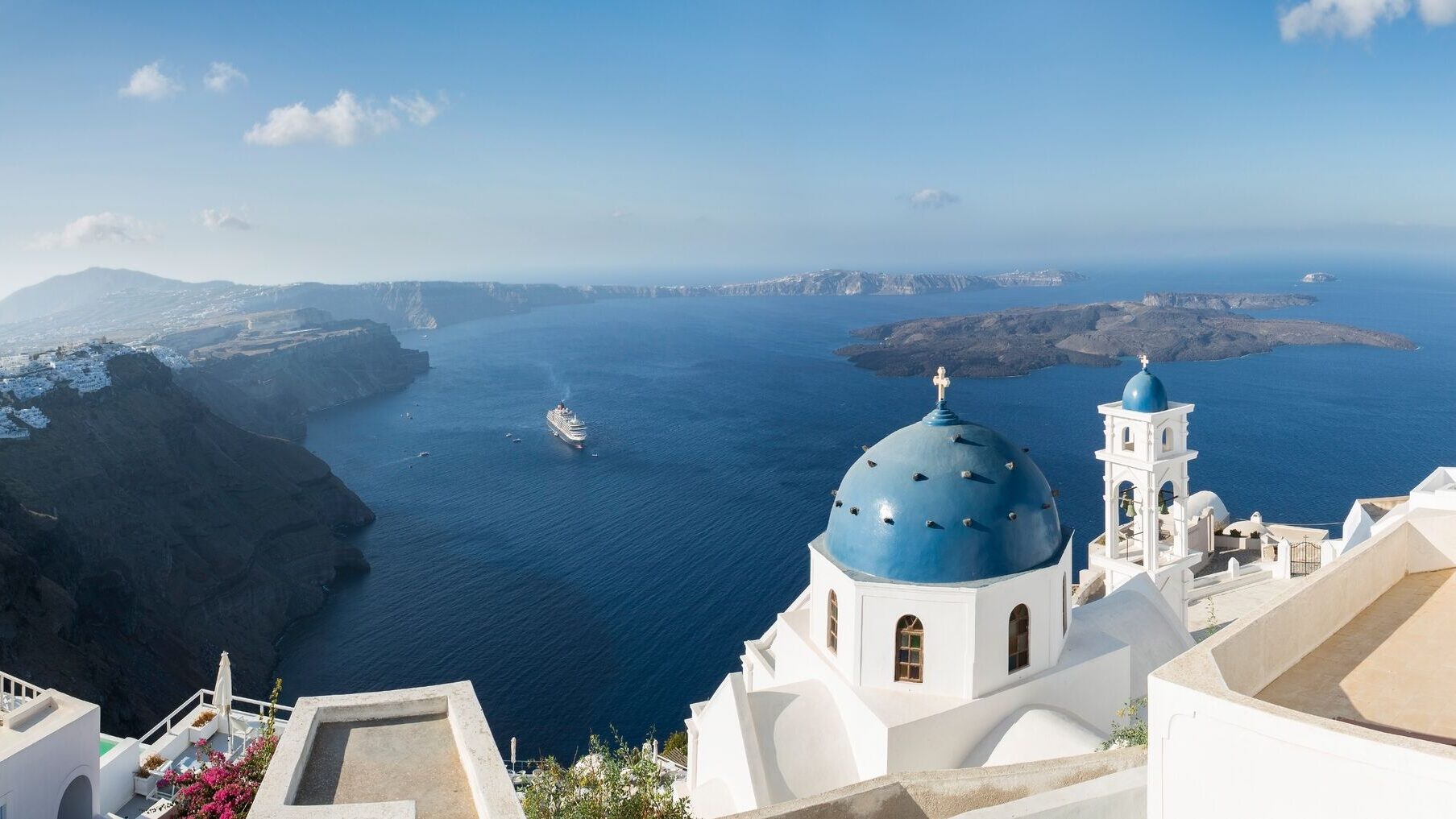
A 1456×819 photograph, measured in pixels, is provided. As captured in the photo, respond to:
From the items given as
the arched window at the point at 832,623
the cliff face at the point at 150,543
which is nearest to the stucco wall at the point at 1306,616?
the arched window at the point at 832,623

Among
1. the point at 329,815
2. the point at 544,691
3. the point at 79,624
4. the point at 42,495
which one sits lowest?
the point at 544,691

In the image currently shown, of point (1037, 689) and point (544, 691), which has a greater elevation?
point (1037, 689)

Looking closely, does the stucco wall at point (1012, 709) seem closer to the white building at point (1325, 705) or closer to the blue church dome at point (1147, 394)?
the white building at point (1325, 705)

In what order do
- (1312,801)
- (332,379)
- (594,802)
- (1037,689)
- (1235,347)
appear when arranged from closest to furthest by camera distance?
1. (1312,801)
2. (594,802)
3. (1037,689)
4. (332,379)
5. (1235,347)

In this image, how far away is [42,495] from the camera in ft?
123

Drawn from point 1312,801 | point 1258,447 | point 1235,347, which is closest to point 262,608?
point 1312,801

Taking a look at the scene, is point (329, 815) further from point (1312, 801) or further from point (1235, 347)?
point (1235, 347)

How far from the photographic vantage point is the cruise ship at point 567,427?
7062cm

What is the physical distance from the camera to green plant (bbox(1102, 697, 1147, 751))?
30.7ft

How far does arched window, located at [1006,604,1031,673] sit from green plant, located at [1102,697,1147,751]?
1.51 m

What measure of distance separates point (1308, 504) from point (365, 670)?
167 ft

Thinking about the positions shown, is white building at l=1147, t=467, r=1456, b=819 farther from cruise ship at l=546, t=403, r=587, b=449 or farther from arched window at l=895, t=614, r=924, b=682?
cruise ship at l=546, t=403, r=587, b=449

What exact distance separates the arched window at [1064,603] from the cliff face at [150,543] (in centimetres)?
3131

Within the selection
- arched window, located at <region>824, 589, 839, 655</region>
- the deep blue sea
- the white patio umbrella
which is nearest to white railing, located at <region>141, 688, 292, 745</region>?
Answer: the white patio umbrella
